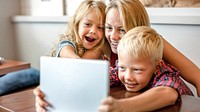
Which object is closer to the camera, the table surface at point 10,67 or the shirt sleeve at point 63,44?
the shirt sleeve at point 63,44

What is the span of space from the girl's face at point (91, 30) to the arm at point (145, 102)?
0.63 m

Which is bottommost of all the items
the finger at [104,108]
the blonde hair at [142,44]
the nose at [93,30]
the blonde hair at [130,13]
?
the finger at [104,108]

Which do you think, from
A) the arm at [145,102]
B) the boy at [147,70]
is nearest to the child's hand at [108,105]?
the arm at [145,102]

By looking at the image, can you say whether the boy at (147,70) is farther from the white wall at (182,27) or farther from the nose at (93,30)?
the white wall at (182,27)

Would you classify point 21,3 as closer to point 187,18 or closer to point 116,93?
point 187,18

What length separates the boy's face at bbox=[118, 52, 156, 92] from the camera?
1022mm

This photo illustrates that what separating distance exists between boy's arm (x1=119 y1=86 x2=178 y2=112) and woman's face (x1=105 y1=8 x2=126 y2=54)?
1.47 feet

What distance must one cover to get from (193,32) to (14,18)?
6.26ft

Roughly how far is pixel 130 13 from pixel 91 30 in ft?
0.76

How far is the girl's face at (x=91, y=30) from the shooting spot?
1.50 meters

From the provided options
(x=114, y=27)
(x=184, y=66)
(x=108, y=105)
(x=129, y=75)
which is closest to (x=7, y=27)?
(x=114, y=27)

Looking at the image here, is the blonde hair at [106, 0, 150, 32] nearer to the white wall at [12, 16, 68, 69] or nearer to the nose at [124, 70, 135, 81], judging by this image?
the nose at [124, 70, 135, 81]

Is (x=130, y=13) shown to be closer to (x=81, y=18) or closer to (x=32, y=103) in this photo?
(x=81, y=18)

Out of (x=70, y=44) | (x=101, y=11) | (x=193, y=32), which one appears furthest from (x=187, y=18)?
(x=70, y=44)
